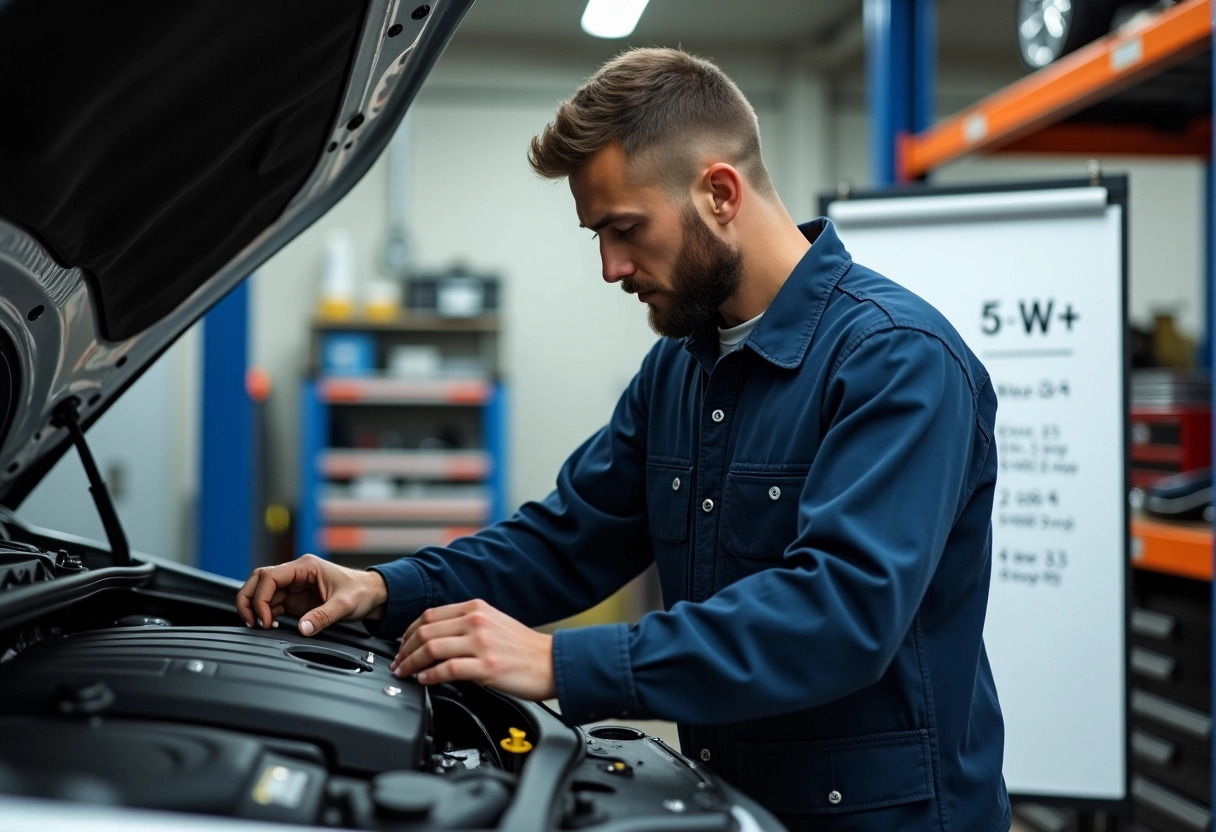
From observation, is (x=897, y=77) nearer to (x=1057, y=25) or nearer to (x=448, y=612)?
(x=1057, y=25)

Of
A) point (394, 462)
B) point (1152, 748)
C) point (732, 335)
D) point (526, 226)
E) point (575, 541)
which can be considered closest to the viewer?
point (732, 335)

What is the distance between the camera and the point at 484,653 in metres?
0.98

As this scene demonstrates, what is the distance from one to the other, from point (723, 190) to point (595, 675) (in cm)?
56

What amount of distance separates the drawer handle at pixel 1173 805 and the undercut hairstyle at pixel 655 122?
1987 mm

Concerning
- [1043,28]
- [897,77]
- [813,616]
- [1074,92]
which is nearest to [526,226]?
[897,77]

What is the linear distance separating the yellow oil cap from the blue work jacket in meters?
0.05

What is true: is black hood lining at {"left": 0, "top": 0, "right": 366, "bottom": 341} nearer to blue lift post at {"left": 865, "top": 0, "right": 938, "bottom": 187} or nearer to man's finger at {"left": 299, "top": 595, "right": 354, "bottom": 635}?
man's finger at {"left": 299, "top": 595, "right": 354, "bottom": 635}

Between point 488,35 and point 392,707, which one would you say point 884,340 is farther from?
point 488,35

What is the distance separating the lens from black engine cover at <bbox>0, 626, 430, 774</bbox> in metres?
0.88

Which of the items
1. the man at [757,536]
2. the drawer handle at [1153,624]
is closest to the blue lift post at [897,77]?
the drawer handle at [1153,624]

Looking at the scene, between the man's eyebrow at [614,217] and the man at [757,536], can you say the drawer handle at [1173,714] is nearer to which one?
the man at [757,536]

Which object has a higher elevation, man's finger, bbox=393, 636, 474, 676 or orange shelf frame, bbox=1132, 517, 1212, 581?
man's finger, bbox=393, 636, 474, 676

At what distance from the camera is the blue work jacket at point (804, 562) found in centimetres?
95

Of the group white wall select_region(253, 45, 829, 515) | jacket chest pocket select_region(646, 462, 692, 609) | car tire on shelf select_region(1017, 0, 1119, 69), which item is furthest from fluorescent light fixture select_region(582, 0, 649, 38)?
white wall select_region(253, 45, 829, 515)
